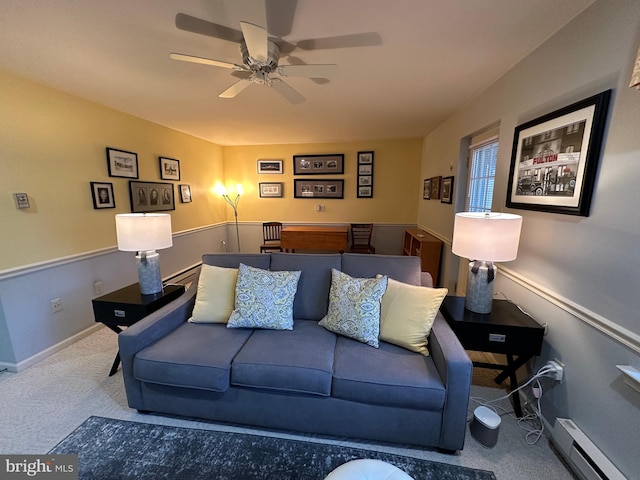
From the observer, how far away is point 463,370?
4.28ft

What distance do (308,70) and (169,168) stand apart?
9.49 feet

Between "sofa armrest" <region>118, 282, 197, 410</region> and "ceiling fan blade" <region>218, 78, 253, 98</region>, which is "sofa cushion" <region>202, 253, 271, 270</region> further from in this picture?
"ceiling fan blade" <region>218, 78, 253, 98</region>

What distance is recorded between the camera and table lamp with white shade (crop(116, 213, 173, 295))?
1.94 metres

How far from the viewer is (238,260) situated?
2139 millimetres

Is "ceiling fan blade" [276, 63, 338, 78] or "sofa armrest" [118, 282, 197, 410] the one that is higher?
"ceiling fan blade" [276, 63, 338, 78]

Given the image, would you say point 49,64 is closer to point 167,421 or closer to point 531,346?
point 167,421

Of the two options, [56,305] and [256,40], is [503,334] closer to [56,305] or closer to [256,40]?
[256,40]

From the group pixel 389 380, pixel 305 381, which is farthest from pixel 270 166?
pixel 389 380

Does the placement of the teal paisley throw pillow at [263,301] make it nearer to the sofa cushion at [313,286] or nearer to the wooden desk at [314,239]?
the sofa cushion at [313,286]

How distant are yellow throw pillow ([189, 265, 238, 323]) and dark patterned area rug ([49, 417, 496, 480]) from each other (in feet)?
2.16

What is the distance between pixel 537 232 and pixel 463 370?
1041mm

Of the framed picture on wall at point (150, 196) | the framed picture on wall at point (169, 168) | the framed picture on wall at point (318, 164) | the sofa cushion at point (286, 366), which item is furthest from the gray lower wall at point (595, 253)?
the framed picture on wall at point (169, 168)

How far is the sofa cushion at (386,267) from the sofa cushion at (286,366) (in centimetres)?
57

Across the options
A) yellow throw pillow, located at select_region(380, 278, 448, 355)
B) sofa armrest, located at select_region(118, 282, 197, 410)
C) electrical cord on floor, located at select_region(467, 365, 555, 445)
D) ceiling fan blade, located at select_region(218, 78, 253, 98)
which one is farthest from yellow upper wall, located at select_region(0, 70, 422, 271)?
electrical cord on floor, located at select_region(467, 365, 555, 445)
